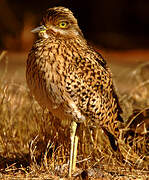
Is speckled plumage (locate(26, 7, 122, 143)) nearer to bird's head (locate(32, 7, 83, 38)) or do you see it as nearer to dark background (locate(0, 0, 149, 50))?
bird's head (locate(32, 7, 83, 38))

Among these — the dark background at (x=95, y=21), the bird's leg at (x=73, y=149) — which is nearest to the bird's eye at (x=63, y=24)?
the bird's leg at (x=73, y=149)

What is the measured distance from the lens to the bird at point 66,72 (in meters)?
3.13

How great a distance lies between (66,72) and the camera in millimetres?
3154

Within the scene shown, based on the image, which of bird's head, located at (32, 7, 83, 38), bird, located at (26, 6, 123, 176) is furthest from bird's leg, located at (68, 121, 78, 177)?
bird's head, located at (32, 7, 83, 38)

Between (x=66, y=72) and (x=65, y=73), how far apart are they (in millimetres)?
13

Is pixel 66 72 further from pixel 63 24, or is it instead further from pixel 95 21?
pixel 95 21

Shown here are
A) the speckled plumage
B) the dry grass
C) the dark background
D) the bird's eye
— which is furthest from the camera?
the dark background

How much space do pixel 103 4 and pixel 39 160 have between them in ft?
30.6

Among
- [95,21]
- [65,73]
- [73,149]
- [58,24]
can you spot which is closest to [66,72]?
[65,73]

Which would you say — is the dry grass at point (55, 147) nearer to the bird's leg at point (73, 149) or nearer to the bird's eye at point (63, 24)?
the bird's leg at point (73, 149)

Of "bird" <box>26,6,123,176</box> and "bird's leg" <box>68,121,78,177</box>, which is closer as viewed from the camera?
"bird" <box>26,6,123,176</box>

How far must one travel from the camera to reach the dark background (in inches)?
453

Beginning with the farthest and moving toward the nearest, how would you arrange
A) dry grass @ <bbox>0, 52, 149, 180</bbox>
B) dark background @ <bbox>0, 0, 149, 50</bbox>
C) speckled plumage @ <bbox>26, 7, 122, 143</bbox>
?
dark background @ <bbox>0, 0, 149, 50</bbox> < dry grass @ <bbox>0, 52, 149, 180</bbox> < speckled plumage @ <bbox>26, 7, 122, 143</bbox>

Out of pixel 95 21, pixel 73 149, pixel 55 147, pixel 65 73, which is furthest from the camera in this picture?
pixel 95 21
